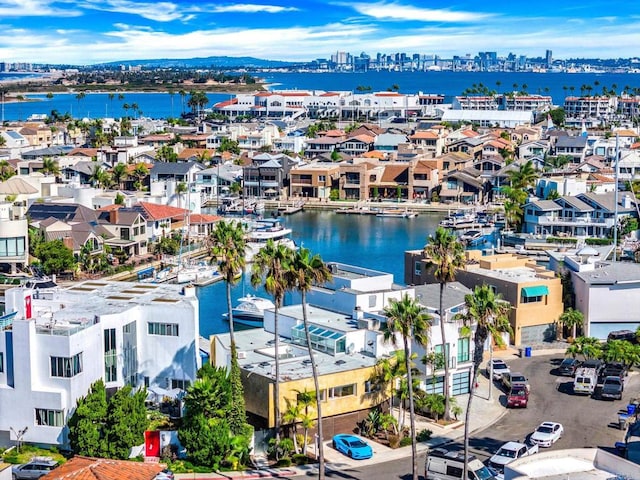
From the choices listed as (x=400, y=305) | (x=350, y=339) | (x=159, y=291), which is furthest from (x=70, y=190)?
(x=400, y=305)

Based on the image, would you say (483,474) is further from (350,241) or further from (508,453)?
(350,241)

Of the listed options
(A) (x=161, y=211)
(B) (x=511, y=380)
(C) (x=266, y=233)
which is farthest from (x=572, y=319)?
(A) (x=161, y=211)

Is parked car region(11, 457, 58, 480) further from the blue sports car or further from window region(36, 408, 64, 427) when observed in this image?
the blue sports car

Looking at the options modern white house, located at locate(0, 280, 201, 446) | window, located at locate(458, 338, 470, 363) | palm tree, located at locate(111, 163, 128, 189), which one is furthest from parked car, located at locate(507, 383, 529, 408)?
palm tree, located at locate(111, 163, 128, 189)

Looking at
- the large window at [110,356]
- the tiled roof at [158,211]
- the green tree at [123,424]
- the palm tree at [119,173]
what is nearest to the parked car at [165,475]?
the green tree at [123,424]

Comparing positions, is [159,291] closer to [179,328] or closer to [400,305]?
[179,328]
